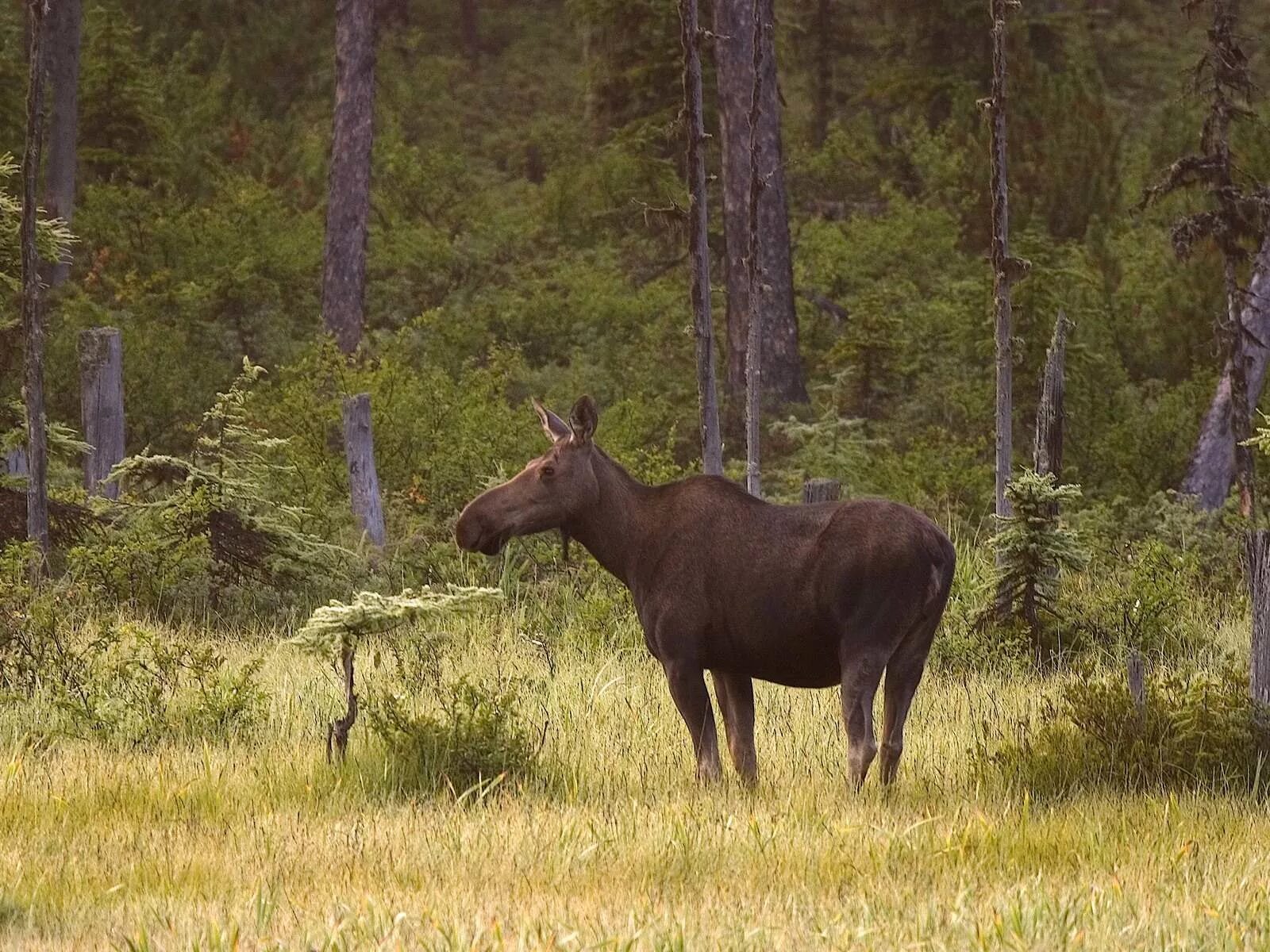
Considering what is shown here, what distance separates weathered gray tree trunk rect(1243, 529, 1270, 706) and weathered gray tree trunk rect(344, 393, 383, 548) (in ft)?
29.6

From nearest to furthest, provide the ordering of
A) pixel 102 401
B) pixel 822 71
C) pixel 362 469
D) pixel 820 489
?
pixel 820 489 < pixel 102 401 < pixel 362 469 < pixel 822 71

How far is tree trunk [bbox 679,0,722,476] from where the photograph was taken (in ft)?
47.1

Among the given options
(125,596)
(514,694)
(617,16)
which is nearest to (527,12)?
(617,16)

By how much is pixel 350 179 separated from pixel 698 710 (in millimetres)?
18102

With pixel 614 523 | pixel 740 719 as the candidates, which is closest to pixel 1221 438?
pixel 740 719

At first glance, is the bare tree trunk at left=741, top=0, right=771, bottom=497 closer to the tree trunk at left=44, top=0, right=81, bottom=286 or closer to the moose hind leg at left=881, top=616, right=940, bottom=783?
the moose hind leg at left=881, top=616, right=940, bottom=783

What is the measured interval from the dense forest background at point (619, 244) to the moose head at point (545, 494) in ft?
23.0

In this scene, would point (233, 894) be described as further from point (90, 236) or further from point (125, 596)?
point (90, 236)

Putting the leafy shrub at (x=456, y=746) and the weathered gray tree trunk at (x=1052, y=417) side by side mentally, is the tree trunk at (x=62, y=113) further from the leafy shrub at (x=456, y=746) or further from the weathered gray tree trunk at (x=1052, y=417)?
the leafy shrub at (x=456, y=746)

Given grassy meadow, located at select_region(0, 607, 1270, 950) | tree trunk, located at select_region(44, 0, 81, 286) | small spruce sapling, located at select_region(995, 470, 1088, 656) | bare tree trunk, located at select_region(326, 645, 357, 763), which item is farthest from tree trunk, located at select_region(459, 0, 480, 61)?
bare tree trunk, located at select_region(326, 645, 357, 763)

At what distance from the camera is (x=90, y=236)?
995 inches

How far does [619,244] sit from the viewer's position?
93.6 feet

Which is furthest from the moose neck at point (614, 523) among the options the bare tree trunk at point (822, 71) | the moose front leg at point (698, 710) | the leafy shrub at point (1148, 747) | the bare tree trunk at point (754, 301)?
the bare tree trunk at point (822, 71)

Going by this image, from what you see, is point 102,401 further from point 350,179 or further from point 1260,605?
point 1260,605
